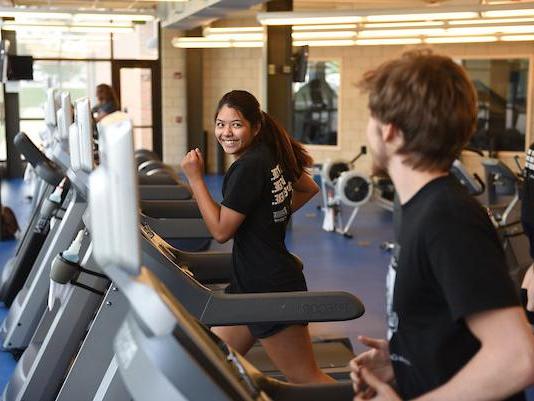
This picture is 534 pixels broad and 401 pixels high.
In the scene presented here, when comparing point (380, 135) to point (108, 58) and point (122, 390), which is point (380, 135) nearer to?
point (122, 390)

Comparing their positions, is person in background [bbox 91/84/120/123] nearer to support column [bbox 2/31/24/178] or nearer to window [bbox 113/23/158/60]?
support column [bbox 2/31/24/178]

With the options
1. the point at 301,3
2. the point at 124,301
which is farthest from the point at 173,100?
the point at 124,301

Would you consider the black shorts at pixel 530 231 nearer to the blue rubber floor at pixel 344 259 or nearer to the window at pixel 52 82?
the blue rubber floor at pixel 344 259

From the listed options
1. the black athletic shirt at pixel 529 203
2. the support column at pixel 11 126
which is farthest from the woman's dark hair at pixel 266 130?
the support column at pixel 11 126

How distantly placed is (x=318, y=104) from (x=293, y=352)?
12.3 m

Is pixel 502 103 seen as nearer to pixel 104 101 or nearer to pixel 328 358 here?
pixel 104 101

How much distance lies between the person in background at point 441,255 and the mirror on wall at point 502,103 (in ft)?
39.8

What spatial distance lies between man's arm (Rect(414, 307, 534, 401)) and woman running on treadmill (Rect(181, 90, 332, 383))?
1567mm

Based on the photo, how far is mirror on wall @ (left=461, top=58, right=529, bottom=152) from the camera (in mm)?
13327

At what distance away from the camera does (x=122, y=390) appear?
2.66 meters

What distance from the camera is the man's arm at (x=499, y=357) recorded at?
1444 mm

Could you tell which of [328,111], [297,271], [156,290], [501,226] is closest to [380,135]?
[156,290]

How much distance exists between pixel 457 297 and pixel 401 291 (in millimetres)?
171

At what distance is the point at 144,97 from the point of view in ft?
51.1
